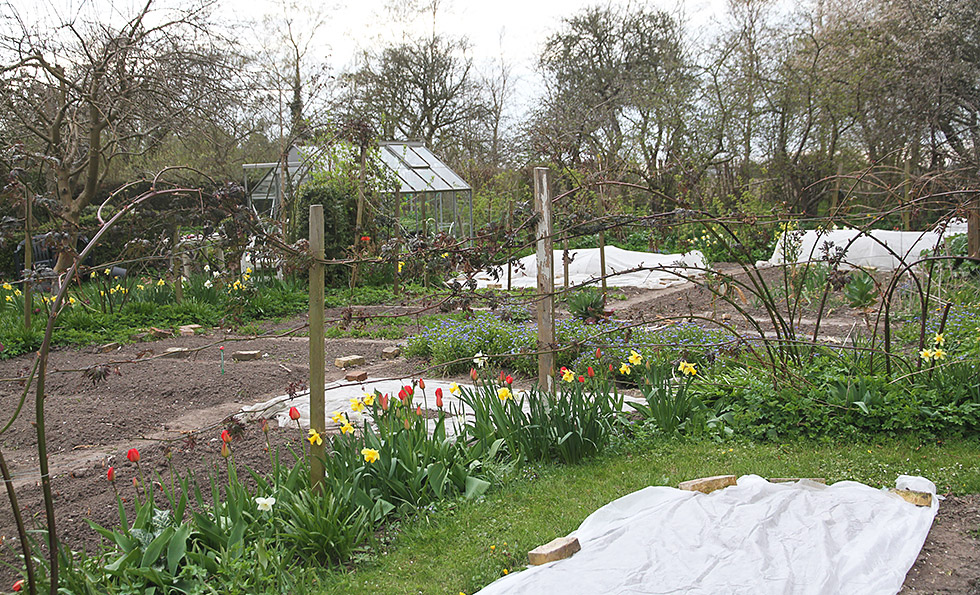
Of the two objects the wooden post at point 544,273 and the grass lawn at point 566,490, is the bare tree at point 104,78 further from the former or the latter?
the grass lawn at point 566,490

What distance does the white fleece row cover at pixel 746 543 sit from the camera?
7.48 ft

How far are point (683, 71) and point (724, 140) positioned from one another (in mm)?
2655

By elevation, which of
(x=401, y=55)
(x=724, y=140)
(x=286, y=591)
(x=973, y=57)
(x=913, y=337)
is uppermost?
(x=401, y=55)

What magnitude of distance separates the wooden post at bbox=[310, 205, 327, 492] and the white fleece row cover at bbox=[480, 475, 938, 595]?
926 mm

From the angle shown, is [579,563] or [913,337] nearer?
[579,563]

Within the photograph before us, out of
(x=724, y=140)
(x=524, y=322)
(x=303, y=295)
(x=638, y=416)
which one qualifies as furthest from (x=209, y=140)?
(x=724, y=140)

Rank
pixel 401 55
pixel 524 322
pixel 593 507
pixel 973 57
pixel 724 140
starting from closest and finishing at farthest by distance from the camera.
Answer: pixel 593 507 < pixel 524 322 < pixel 973 57 < pixel 724 140 < pixel 401 55

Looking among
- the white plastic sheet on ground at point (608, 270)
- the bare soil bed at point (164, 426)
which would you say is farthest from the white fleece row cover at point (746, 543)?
the white plastic sheet on ground at point (608, 270)

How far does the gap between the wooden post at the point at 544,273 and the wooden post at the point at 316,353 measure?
1551 mm

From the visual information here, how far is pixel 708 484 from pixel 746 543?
1.60 feet

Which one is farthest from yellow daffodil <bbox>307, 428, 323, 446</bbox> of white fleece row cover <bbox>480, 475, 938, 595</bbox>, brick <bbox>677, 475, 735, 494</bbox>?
brick <bbox>677, 475, 735, 494</bbox>

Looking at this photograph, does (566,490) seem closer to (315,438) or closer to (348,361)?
(315,438)

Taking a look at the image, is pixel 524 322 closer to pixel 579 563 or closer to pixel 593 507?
pixel 593 507

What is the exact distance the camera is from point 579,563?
2.42 meters
